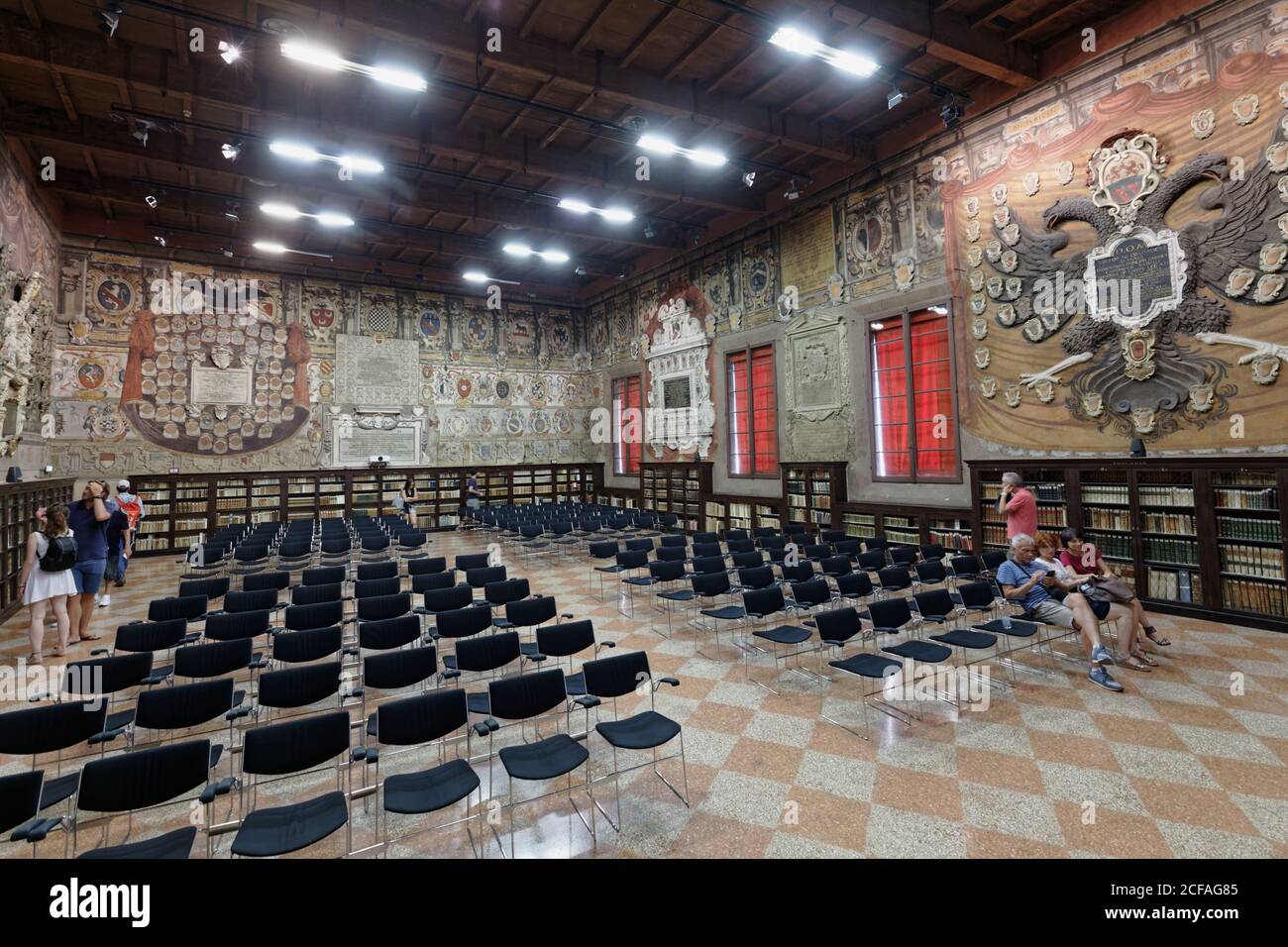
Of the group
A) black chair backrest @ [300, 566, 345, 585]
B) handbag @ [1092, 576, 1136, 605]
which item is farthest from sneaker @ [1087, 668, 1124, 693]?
black chair backrest @ [300, 566, 345, 585]

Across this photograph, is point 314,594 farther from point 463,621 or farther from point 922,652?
point 922,652

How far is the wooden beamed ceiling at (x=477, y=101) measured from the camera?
283 inches

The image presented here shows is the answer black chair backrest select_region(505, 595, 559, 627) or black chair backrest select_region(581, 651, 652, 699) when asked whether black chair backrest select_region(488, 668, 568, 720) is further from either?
black chair backrest select_region(505, 595, 559, 627)

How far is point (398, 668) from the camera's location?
3895 millimetres

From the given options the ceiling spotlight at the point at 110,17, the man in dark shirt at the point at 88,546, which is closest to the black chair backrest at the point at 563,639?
the man in dark shirt at the point at 88,546

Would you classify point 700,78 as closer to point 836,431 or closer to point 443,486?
point 836,431

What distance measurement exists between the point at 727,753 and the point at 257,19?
966 centimetres

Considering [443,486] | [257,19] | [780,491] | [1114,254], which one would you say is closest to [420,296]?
[443,486]

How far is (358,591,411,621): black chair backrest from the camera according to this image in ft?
18.0

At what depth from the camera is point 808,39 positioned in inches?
264

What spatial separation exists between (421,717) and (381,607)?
2669 millimetres

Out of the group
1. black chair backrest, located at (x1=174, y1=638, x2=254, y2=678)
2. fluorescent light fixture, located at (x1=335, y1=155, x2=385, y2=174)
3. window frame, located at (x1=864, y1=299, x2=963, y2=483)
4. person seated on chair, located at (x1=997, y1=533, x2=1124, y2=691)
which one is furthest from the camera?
window frame, located at (x1=864, y1=299, x2=963, y2=483)

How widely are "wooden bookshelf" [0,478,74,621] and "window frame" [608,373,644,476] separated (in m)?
12.5

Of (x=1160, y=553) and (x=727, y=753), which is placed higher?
(x=1160, y=553)
